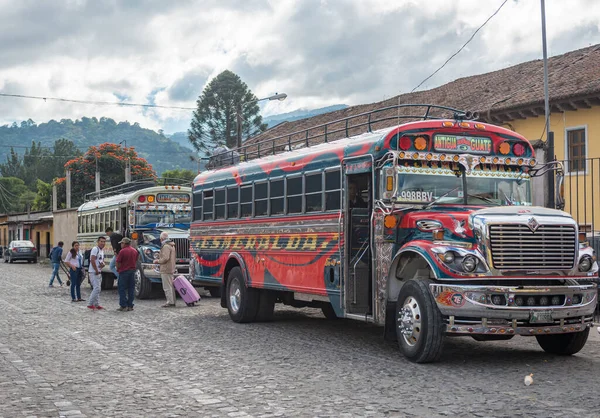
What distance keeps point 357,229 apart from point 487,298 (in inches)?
112

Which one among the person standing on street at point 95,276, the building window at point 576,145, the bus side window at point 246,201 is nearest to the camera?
the bus side window at point 246,201

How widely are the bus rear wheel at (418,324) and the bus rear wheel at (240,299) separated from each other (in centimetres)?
516

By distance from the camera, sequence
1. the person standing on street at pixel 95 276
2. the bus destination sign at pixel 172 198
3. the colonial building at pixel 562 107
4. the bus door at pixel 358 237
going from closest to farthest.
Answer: the bus door at pixel 358 237 → the person standing on street at pixel 95 276 → the colonial building at pixel 562 107 → the bus destination sign at pixel 172 198

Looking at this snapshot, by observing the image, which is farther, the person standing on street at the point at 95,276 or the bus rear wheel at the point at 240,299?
the person standing on street at the point at 95,276

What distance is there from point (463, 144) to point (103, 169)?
53990mm

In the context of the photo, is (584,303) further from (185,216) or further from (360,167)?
(185,216)

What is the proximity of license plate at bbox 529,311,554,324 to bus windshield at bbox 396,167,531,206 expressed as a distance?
182 cm

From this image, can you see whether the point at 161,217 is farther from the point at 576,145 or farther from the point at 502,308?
the point at 502,308

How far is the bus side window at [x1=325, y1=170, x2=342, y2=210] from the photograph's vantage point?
12195mm

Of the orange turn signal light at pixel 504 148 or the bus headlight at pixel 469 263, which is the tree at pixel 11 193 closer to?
the orange turn signal light at pixel 504 148

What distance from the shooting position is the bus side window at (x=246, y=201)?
15.3 meters

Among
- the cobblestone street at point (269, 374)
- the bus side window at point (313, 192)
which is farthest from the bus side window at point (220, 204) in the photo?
the bus side window at point (313, 192)

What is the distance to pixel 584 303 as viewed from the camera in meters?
10.0

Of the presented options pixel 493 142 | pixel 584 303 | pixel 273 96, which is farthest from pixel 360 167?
pixel 273 96
